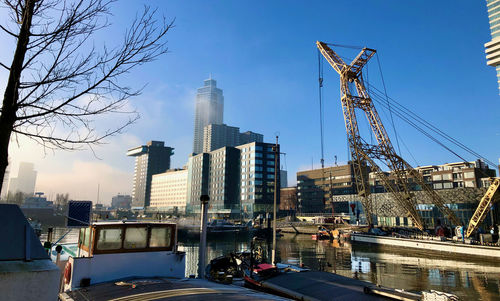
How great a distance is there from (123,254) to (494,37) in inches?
7226

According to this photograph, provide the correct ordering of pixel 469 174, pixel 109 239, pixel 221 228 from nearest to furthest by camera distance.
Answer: pixel 109 239 < pixel 221 228 < pixel 469 174

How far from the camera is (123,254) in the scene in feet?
34.8

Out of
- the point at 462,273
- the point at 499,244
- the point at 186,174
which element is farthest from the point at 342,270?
the point at 186,174

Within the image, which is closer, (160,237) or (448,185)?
(160,237)

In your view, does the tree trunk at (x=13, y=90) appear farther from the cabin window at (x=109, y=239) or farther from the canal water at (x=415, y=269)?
the canal water at (x=415, y=269)

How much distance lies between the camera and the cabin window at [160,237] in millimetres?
11180

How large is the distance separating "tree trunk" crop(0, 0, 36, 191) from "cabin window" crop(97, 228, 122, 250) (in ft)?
18.0

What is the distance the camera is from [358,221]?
79062mm

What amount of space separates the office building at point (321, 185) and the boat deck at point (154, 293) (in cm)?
13219

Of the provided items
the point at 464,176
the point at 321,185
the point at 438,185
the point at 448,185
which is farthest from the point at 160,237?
the point at 321,185

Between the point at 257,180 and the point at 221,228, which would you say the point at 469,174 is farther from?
the point at 221,228

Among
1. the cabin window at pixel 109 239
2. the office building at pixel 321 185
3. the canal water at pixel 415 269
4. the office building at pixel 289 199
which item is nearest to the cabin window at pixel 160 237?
the cabin window at pixel 109 239

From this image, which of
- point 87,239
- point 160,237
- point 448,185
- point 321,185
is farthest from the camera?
point 321,185

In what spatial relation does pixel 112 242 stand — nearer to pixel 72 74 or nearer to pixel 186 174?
pixel 72 74
